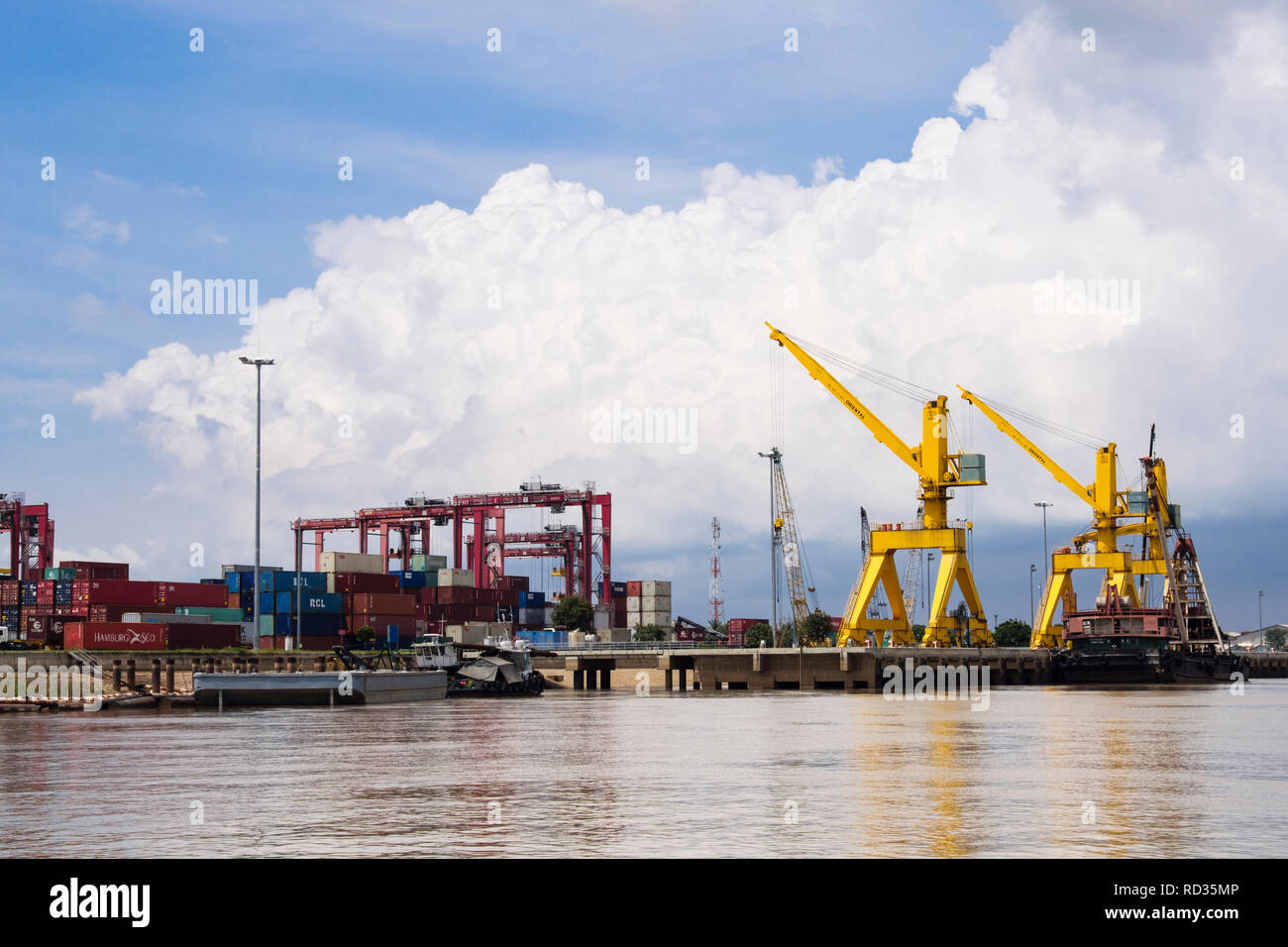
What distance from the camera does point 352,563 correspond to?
6245 inches

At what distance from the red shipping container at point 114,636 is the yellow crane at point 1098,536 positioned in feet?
288

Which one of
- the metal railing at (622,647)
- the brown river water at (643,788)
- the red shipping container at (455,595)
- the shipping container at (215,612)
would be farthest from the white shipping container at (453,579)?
the brown river water at (643,788)

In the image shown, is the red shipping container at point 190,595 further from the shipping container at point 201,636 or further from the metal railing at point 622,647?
the metal railing at point 622,647

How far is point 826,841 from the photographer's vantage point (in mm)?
22578

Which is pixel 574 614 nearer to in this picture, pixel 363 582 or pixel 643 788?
pixel 363 582

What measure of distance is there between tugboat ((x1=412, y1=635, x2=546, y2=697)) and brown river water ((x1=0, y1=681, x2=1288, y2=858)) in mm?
26304

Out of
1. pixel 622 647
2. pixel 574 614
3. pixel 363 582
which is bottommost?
pixel 622 647

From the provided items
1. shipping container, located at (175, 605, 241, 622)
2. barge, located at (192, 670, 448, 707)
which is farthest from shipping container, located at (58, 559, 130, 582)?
barge, located at (192, 670, 448, 707)

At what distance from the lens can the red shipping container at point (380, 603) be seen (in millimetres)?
131250

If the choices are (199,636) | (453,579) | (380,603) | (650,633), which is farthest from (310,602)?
(650,633)

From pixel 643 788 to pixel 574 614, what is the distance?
138443mm

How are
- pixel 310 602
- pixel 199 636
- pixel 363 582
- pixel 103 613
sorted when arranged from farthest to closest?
pixel 363 582 → pixel 310 602 → pixel 199 636 → pixel 103 613
